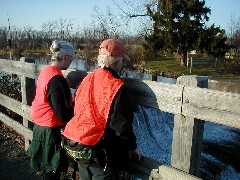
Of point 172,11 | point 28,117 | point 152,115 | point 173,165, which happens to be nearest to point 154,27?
point 172,11

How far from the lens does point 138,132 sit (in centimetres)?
1018

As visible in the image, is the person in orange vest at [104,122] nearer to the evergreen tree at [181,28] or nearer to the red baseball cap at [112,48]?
the red baseball cap at [112,48]

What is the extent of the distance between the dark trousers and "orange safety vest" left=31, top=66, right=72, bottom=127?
0.83m

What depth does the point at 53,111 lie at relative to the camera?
324 centimetres

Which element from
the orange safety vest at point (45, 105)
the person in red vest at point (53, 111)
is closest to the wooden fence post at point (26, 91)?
the person in red vest at point (53, 111)

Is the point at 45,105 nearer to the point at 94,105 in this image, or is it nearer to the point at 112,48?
the point at 94,105

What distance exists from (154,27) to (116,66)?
3043 centimetres

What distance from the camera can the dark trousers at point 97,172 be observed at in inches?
102

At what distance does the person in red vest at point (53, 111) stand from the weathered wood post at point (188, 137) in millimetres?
1161

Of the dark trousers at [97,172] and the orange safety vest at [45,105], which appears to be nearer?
the dark trousers at [97,172]

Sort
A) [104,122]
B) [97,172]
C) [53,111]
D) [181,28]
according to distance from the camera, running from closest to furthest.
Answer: [104,122] < [97,172] < [53,111] < [181,28]

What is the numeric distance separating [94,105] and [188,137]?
0.87 metres

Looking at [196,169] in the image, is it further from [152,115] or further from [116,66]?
[152,115]

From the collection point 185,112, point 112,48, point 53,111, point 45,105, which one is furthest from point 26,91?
point 185,112
